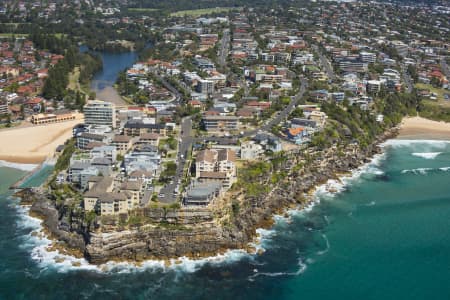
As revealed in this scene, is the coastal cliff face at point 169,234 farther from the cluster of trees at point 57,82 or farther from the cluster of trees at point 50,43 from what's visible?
the cluster of trees at point 50,43

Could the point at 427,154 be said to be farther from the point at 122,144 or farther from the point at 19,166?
the point at 19,166

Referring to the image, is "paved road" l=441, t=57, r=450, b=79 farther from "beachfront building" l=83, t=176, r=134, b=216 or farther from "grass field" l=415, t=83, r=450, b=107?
"beachfront building" l=83, t=176, r=134, b=216

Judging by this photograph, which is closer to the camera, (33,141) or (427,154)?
(33,141)

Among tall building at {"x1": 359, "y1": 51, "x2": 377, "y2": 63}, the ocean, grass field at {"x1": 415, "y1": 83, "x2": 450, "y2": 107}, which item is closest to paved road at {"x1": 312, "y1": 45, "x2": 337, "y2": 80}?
tall building at {"x1": 359, "y1": 51, "x2": 377, "y2": 63}

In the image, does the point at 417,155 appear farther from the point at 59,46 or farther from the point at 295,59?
the point at 59,46

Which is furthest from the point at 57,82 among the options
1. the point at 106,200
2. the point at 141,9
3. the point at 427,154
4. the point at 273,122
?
the point at 141,9

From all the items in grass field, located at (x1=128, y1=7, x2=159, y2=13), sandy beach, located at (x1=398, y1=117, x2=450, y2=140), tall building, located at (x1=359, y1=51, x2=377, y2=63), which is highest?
grass field, located at (x1=128, y1=7, x2=159, y2=13)
